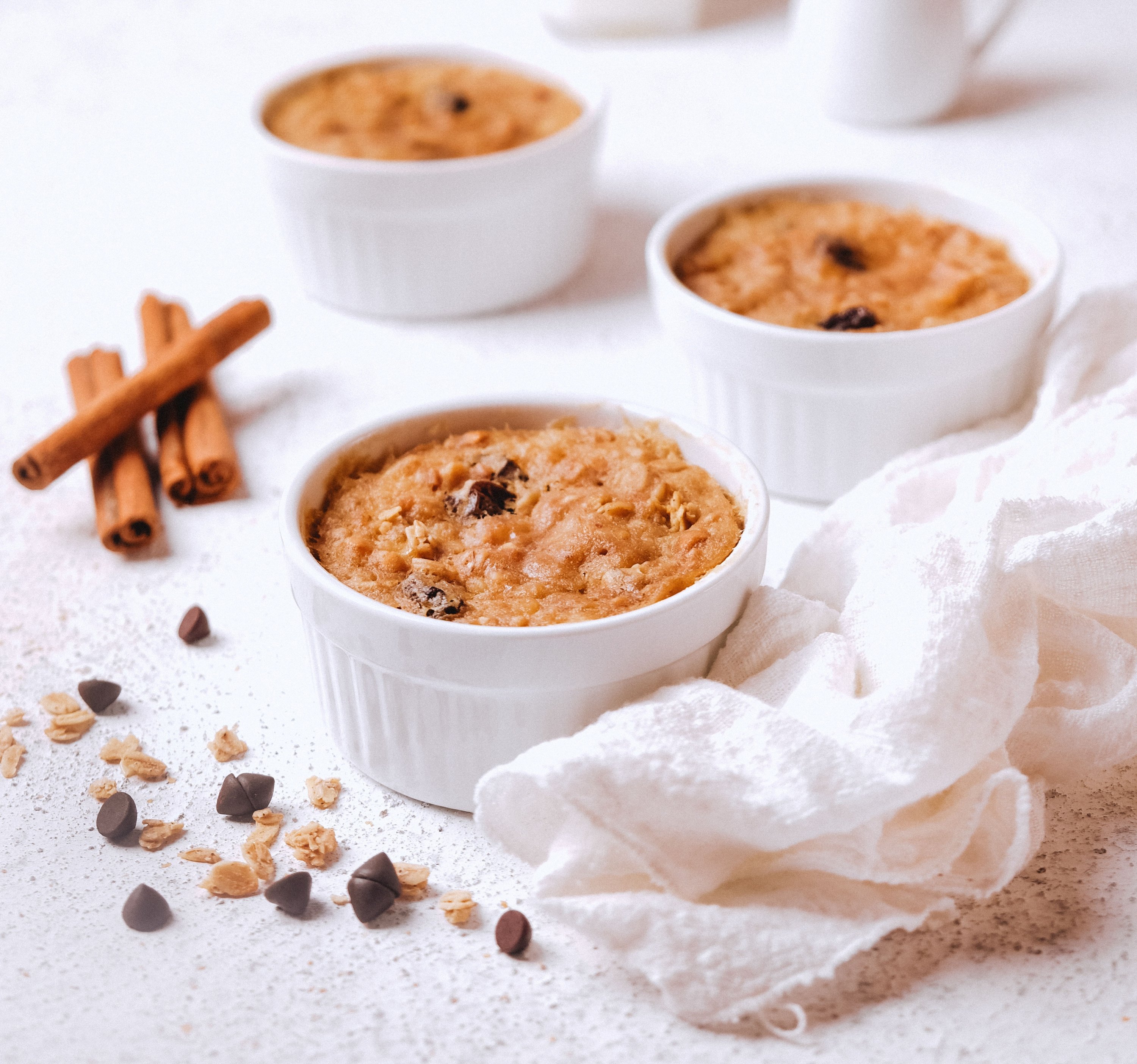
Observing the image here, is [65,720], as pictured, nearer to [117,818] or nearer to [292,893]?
[117,818]

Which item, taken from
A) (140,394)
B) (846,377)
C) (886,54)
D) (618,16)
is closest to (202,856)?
(140,394)

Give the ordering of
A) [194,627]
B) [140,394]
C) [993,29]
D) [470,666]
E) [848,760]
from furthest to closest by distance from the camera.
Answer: [993,29] → [140,394] → [194,627] → [470,666] → [848,760]

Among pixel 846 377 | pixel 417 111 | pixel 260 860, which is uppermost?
pixel 417 111

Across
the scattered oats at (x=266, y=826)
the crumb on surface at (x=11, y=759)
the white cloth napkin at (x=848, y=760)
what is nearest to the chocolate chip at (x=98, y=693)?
the crumb on surface at (x=11, y=759)

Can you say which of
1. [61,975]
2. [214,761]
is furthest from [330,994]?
[214,761]

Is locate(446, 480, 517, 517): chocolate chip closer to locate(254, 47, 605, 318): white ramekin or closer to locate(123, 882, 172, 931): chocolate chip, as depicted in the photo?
locate(123, 882, 172, 931): chocolate chip

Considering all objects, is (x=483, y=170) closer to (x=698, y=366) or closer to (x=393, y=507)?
(x=698, y=366)

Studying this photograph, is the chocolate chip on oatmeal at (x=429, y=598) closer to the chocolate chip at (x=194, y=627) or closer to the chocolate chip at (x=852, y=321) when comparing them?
the chocolate chip at (x=194, y=627)
